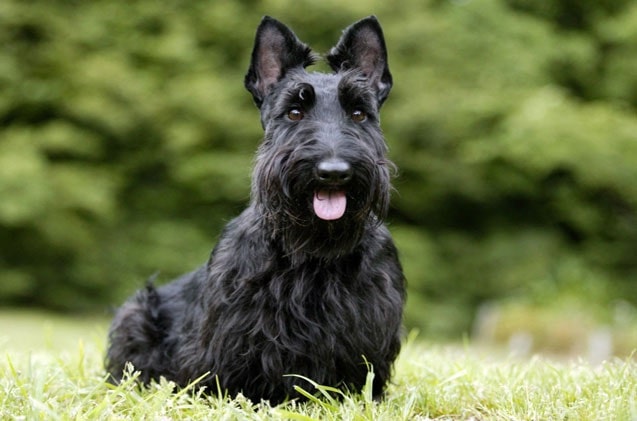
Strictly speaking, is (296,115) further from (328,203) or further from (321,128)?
(328,203)

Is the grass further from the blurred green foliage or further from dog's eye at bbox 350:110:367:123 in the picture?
the blurred green foliage

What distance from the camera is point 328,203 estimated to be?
3.25 m

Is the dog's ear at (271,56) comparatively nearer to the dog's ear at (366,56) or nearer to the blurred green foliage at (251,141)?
the dog's ear at (366,56)

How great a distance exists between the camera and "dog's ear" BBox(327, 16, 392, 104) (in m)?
3.77

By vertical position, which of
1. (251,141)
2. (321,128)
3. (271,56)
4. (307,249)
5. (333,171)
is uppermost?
(271,56)

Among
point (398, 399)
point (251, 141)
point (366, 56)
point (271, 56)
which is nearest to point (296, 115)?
point (271, 56)

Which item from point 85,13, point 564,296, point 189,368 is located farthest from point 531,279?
point 189,368

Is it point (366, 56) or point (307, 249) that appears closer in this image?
point (307, 249)

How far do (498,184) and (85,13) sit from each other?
9.54 meters

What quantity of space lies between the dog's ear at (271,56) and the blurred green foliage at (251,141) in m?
10.8

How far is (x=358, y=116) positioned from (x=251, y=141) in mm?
12396

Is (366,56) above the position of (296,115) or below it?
above

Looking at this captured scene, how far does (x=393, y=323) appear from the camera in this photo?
3617mm

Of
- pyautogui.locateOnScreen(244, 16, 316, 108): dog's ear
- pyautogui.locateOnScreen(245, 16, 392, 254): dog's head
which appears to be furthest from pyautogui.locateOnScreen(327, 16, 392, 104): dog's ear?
pyautogui.locateOnScreen(244, 16, 316, 108): dog's ear
